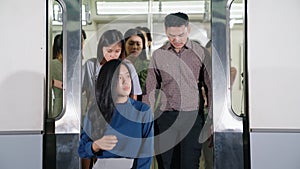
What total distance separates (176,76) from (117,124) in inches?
20.7

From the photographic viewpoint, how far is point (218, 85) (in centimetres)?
229

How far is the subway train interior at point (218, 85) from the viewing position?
7.23 feet

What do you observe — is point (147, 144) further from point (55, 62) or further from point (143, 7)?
point (143, 7)

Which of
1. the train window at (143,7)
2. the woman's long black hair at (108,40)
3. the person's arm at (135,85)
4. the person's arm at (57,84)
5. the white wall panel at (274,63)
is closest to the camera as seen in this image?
the white wall panel at (274,63)

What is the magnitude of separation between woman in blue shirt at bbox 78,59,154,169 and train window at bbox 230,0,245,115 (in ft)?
1.88

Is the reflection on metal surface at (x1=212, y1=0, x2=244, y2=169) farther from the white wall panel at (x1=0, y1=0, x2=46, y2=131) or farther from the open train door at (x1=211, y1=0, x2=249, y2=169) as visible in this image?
the white wall panel at (x1=0, y1=0, x2=46, y2=131)

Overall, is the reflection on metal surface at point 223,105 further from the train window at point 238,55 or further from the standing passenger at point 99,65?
the standing passenger at point 99,65

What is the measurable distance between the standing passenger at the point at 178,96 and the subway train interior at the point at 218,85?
0.26m

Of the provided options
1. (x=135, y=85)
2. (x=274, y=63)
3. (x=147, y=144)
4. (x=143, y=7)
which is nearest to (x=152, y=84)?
(x=135, y=85)

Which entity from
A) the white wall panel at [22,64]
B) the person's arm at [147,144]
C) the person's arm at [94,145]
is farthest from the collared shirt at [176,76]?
the white wall panel at [22,64]

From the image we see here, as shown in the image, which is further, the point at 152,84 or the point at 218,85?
the point at 152,84

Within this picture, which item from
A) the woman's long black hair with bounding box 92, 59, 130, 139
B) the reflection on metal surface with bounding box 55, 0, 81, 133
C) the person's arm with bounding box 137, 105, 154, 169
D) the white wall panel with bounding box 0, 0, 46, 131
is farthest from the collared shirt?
the white wall panel with bounding box 0, 0, 46, 131

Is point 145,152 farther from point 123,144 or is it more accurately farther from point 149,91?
point 149,91

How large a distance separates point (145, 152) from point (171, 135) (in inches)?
11.9
